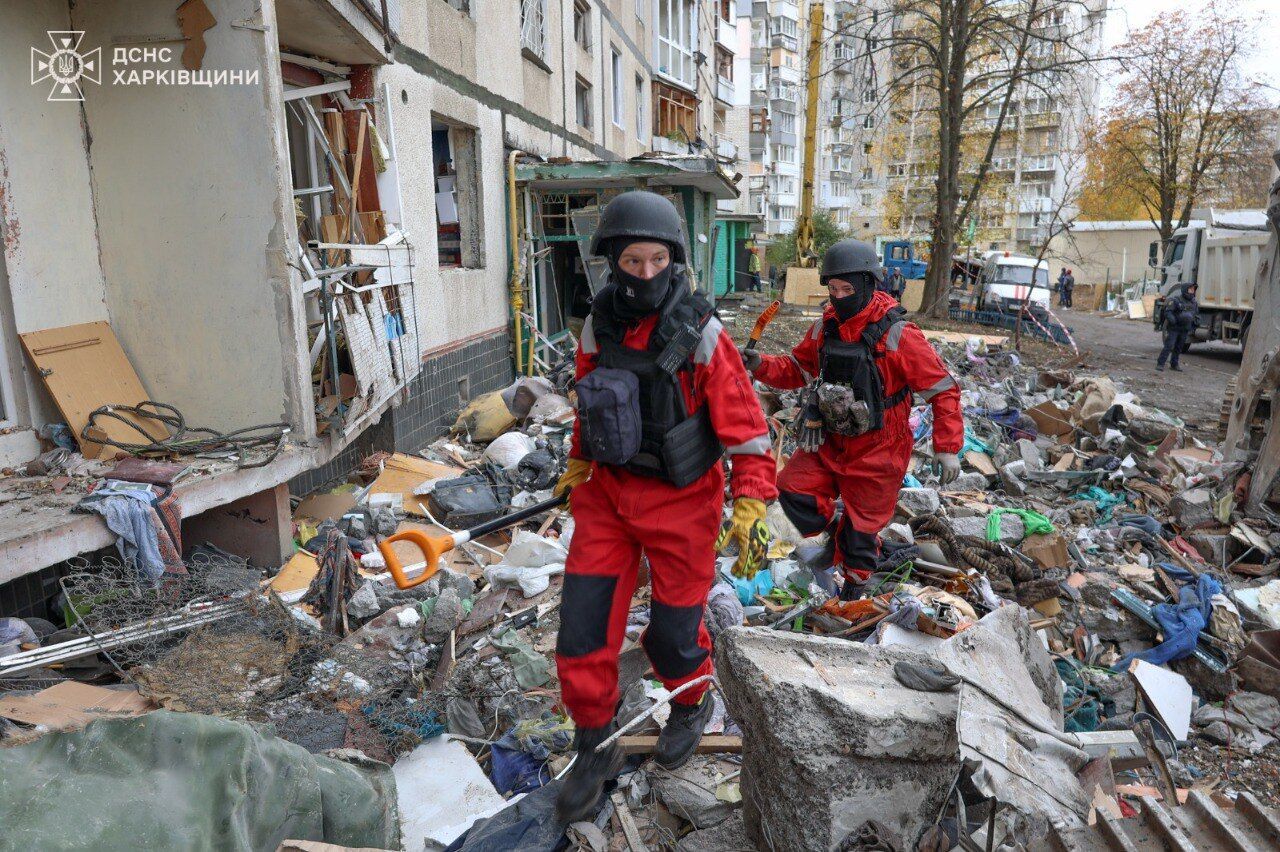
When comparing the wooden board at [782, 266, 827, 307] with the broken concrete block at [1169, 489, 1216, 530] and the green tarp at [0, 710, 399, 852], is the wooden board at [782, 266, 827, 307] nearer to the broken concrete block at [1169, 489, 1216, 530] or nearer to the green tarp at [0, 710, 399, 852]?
the broken concrete block at [1169, 489, 1216, 530]

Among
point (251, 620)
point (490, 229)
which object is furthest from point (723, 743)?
point (490, 229)

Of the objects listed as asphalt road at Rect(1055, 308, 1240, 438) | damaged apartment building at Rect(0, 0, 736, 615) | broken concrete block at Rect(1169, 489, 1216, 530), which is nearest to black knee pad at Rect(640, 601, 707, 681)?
damaged apartment building at Rect(0, 0, 736, 615)

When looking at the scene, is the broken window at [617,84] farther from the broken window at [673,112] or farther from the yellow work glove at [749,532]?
the yellow work glove at [749,532]

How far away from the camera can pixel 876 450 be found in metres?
4.23

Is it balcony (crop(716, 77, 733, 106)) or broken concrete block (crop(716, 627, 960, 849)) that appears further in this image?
balcony (crop(716, 77, 733, 106))

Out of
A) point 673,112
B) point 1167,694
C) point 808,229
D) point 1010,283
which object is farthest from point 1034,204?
point 1167,694

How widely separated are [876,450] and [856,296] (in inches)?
31.5

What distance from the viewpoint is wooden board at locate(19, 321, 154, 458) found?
4.42m

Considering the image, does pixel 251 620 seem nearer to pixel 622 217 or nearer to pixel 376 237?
pixel 622 217

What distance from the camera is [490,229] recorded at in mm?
9273

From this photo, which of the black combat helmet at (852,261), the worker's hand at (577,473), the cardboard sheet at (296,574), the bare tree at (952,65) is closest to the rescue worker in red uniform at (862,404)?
the black combat helmet at (852,261)

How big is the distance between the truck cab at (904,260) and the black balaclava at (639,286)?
26058mm

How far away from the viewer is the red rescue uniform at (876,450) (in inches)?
165

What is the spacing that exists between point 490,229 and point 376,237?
2.91 meters
